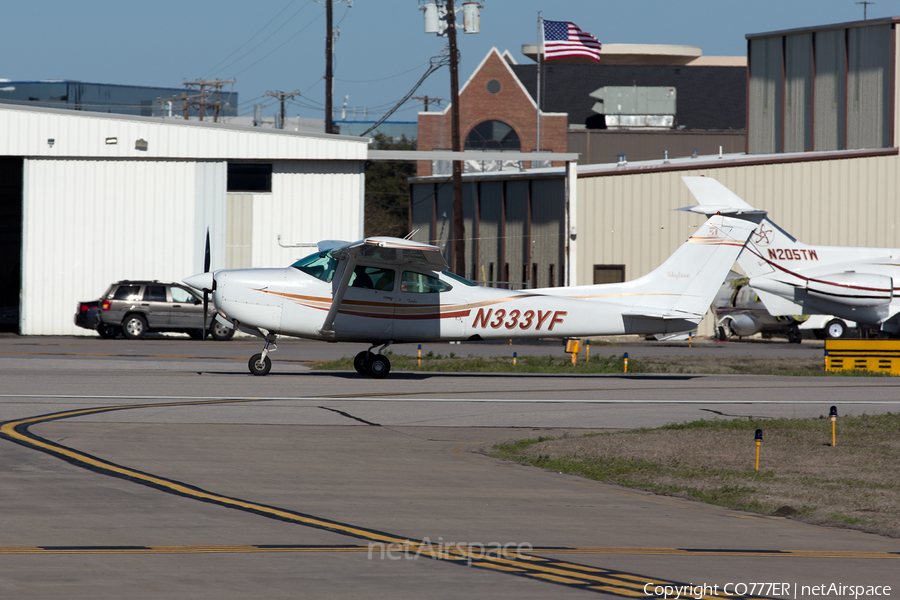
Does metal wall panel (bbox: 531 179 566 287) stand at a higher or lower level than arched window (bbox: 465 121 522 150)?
lower

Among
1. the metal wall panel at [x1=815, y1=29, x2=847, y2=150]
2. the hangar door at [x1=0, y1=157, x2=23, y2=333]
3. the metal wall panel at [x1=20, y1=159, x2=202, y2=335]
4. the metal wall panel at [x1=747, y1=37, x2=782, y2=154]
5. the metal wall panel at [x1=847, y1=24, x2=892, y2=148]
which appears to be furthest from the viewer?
the hangar door at [x1=0, y1=157, x2=23, y2=333]

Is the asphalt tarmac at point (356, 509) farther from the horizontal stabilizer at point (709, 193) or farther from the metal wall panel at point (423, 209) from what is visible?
the metal wall panel at point (423, 209)

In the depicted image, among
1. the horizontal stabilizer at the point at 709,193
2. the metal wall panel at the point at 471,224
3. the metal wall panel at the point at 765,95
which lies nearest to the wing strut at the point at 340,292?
the horizontal stabilizer at the point at 709,193

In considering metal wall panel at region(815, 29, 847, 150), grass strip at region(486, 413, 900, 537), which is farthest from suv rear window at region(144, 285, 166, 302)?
metal wall panel at region(815, 29, 847, 150)

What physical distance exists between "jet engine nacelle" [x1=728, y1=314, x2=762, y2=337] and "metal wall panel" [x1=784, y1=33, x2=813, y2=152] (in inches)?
364

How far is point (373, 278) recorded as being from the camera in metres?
18.6

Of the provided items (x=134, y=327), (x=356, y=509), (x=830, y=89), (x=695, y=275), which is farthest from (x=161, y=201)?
(x=356, y=509)

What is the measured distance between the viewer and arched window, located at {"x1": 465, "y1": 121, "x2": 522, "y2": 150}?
6381 cm

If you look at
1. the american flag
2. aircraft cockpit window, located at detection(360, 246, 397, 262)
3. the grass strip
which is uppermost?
the american flag

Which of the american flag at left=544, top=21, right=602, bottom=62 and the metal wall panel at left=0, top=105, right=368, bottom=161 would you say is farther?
the american flag at left=544, top=21, right=602, bottom=62

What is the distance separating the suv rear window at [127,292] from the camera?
30.9 meters

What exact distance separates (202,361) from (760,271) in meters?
17.6

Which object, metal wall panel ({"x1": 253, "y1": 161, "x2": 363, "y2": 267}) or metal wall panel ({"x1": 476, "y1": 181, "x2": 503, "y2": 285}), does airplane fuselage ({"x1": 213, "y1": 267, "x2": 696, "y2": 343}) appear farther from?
metal wall panel ({"x1": 476, "y1": 181, "x2": 503, "y2": 285})

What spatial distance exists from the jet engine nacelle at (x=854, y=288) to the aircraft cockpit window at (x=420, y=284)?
16.3m
